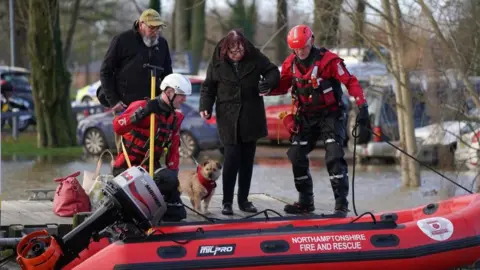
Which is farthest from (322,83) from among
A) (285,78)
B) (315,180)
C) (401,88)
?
(315,180)

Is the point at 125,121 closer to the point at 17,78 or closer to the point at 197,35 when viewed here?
the point at 17,78

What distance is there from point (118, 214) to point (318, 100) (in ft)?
7.98

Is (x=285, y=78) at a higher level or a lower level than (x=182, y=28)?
lower

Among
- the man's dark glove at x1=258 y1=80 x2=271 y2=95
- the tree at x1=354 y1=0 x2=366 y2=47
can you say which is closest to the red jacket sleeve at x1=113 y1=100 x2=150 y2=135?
the man's dark glove at x1=258 y1=80 x2=271 y2=95

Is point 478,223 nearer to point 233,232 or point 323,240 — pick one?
point 323,240

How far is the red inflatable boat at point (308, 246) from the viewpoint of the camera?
304 inches

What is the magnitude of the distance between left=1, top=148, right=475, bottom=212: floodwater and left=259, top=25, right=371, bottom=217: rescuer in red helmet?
1.00 metres

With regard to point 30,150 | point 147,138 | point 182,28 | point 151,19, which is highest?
point 151,19

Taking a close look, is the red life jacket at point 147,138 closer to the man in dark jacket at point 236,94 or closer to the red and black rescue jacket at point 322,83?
the man in dark jacket at point 236,94

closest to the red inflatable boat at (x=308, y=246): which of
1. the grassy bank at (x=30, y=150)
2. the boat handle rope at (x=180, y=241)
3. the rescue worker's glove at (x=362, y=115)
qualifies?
the boat handle rope at (x=180, y=241)

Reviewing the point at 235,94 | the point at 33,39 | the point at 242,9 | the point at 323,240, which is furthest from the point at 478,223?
the point at 242,9

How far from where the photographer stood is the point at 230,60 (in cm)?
974

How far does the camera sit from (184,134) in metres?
19.8

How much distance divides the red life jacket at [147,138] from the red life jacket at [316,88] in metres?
1.28
